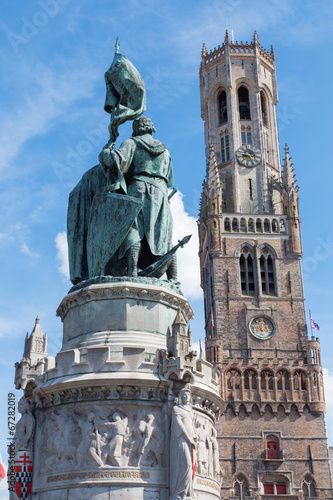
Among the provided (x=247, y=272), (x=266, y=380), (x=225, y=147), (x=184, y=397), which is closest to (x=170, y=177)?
(x=184, y=397)

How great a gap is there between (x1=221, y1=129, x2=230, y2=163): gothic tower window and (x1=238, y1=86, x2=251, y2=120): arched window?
2.87 metres

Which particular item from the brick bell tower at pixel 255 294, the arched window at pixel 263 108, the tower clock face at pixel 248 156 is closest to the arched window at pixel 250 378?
the brick bell tower at pixel 255 294

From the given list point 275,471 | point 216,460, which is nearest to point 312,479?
point 275,471

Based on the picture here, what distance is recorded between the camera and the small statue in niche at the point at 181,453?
37.4 feet

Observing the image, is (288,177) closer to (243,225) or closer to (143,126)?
(243,225)

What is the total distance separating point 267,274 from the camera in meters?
71.4

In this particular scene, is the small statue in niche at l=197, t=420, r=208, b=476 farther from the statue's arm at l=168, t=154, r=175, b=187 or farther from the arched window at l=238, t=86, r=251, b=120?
the arched window at l=238, t=86, r=251, b=120

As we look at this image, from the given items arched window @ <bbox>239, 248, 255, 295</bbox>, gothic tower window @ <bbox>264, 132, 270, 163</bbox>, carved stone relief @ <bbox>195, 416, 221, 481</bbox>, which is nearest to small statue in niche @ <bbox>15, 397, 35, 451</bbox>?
carved stone relief @ <bbox>195, 416, 221, 481</bbox>

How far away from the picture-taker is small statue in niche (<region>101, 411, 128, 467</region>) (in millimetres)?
→ 11555

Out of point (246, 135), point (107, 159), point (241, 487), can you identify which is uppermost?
point (246, 135)

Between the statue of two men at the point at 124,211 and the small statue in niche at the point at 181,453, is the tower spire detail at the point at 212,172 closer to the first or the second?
the statue of two men at the point at 124,211

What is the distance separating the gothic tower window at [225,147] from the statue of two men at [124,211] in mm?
63599

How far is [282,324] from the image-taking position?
225 ft

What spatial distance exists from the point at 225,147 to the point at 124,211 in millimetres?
66439
